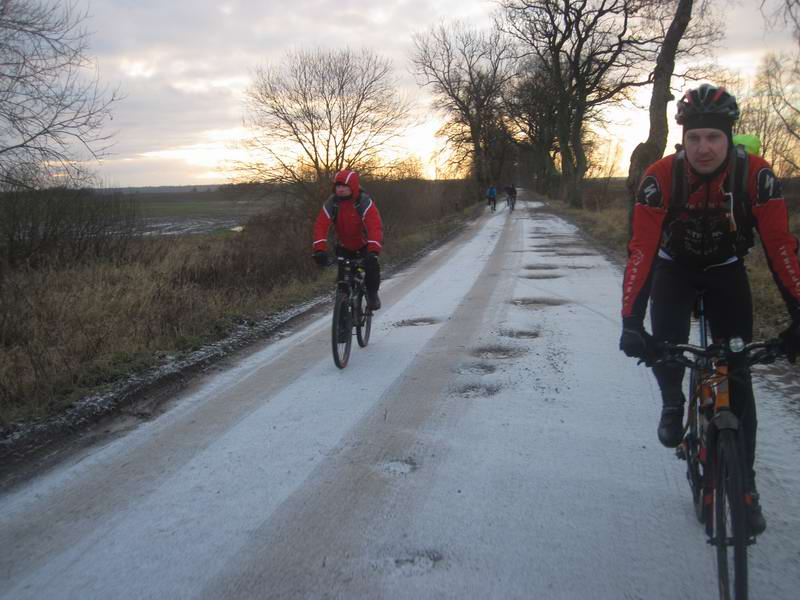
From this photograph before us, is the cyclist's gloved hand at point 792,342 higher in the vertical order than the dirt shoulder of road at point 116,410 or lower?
higher

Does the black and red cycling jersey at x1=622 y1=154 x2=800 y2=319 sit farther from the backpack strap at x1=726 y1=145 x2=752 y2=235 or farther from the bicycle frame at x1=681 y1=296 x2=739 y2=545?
the bicycle frame at x1=681 y1=296 x2=739 y2=545

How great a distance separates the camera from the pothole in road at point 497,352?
615cm

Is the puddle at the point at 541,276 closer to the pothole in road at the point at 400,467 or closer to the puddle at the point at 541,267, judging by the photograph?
the puddle at the point at 541,267

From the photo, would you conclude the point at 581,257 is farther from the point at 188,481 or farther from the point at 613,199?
the point at 613,199

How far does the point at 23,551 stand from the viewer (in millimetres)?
2984

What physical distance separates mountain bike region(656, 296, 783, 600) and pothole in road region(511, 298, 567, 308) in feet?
19.7

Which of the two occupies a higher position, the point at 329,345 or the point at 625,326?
the point at 625,326

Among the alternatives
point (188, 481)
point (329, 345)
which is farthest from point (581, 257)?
point (188, 481)

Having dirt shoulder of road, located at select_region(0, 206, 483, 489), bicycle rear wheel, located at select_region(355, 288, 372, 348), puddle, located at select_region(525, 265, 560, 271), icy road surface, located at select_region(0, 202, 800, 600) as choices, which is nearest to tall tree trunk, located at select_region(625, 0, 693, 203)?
puddle, located at select_region(525, 265, 560, 271)

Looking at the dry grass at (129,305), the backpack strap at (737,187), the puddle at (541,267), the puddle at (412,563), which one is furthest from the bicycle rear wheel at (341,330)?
the puddle at (541,267)

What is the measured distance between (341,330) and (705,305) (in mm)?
3895

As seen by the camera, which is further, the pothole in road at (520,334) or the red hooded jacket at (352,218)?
the pothole in road at (520,334)

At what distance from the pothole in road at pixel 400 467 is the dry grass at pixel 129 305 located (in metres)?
2.78

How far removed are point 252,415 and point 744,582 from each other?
3561 mm
